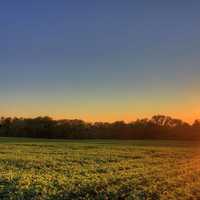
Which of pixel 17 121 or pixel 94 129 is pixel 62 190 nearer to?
pixel 94 129

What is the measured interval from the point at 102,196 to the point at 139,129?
101412mm

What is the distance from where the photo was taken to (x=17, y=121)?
424 feet

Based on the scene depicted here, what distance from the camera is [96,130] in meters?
120

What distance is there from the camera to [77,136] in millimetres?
115625

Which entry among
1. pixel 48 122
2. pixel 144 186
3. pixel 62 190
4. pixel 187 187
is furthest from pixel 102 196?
pixel 48 122

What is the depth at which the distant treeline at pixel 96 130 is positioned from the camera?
113 metres

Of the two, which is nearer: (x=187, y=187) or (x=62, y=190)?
(x=62, y=190)

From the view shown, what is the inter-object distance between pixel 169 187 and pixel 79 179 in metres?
4.38

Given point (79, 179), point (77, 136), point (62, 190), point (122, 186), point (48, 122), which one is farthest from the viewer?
point (48, 122)

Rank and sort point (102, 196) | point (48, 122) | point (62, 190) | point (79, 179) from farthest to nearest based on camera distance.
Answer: point (48, 122) → point (79, 179) → point (62, 190) → point (102, 196)

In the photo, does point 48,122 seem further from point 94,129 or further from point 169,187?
point 169,187

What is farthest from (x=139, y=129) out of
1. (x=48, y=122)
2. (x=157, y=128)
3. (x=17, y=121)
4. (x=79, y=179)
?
(x=79, y=179)

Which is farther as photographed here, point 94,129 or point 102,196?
point 94,129

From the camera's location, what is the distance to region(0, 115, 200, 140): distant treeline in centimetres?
11325
